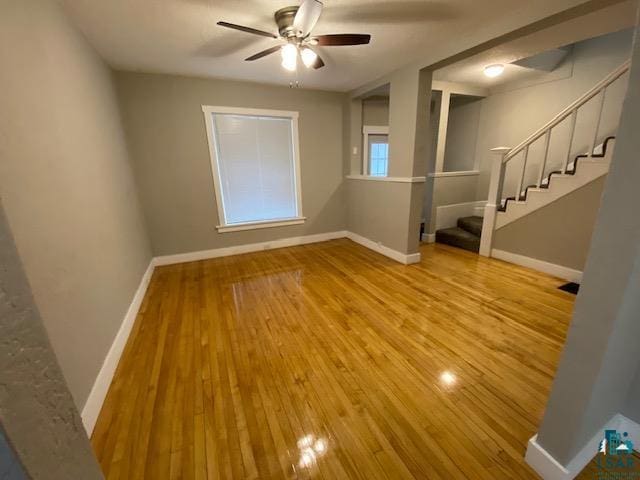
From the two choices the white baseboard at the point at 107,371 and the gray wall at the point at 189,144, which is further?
the gray wall at the point at 189,144

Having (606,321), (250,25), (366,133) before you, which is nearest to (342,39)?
(250,25)

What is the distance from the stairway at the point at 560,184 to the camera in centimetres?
257

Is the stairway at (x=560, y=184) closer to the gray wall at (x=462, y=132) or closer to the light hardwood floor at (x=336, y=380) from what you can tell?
the light hardwood floor at (x=336, y=380)

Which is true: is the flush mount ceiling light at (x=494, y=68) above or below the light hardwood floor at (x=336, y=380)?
above

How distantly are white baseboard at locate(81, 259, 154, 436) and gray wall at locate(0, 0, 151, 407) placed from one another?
62 mm

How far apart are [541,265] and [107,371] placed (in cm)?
430

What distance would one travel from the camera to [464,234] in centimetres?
411

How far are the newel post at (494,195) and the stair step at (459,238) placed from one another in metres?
0.20

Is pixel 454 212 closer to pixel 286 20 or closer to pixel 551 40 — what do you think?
pixel 551 40

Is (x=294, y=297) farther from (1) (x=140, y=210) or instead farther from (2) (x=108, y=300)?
(1) (x=140, y=210)

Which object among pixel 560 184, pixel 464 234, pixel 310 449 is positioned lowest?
pixel 310 449

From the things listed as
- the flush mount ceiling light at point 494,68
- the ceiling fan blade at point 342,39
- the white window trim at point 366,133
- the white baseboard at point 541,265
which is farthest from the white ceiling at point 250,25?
the white baseboard at point 541,265

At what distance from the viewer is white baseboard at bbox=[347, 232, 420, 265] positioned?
3477 millimetres

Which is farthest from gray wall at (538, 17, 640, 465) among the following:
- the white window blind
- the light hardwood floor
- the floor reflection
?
the white window blind
